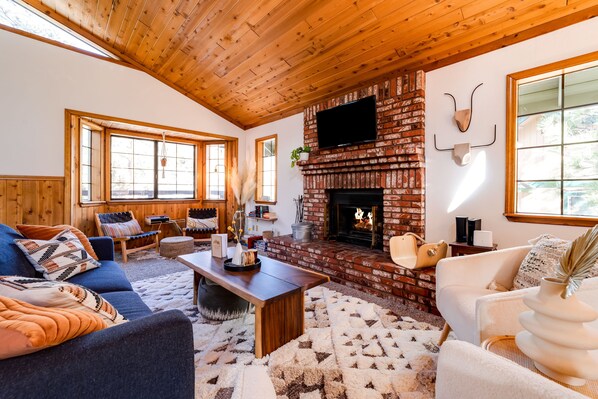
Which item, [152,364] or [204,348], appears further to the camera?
[204,348]

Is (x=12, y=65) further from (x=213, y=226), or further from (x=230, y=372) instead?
(x=230, y=372)

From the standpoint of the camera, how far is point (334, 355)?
173 cm

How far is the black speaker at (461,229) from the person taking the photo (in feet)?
8.66

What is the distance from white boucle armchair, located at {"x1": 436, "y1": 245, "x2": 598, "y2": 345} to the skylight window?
18.4ft

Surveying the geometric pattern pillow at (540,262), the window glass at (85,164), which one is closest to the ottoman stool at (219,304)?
the geometric pattern pillow at (540,262)

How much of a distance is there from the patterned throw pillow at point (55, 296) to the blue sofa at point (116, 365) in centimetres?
22

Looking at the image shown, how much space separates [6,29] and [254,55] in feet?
10.7

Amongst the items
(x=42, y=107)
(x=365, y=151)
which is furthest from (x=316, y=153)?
(x=42, y=107)

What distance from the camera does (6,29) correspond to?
3531mm

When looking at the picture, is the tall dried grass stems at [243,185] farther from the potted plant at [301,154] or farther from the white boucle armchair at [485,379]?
the white boucle armchair at [485,379]

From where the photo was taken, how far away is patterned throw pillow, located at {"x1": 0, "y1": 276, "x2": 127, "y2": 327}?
2.94ft

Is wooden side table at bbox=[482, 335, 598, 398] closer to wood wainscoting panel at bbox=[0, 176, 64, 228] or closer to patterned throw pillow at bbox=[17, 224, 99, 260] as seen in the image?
patterned throw pillow at bbox=[17, 224, 99, 260]

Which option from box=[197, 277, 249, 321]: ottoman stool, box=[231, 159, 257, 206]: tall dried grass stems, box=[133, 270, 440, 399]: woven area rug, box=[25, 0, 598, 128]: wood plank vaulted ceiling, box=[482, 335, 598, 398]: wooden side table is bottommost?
box=[133, 270, 440, 399]: woven area rug

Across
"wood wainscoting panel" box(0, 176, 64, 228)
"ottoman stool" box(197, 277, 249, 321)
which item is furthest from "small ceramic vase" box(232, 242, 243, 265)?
"wood wainscoting panel" box(0, 176, 64, 228)
